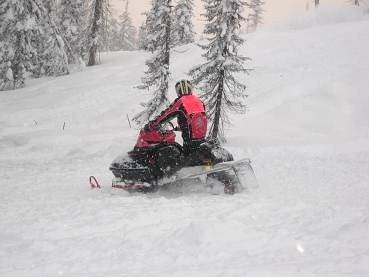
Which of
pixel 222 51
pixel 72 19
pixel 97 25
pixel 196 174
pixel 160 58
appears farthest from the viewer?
pixel 72 19

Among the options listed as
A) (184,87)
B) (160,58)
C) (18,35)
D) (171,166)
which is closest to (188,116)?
(184,87)

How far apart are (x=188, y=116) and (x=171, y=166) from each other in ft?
3.80

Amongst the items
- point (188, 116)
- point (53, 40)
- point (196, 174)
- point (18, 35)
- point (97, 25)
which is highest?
point (97, 25)

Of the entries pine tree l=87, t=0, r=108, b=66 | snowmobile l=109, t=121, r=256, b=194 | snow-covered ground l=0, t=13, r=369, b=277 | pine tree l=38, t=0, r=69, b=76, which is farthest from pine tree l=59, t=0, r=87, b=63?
snowmobile l=109, t=121, r=256, b=194

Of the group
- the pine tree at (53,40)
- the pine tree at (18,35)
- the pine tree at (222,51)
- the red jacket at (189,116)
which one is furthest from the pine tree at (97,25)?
the red jacket at (189,116)

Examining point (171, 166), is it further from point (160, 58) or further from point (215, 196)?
point (160, 58)

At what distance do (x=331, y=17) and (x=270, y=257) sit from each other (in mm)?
38294

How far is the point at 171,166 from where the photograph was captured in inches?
382

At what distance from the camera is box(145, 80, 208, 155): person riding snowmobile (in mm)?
9484

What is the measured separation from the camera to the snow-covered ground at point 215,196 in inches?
219

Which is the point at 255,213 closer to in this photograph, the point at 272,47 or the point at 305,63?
the point at 305,63

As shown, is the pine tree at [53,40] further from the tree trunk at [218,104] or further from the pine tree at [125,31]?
the pine tree at [125,31]

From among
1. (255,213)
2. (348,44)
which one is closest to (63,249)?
(255,213)

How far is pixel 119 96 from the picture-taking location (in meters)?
25.7
